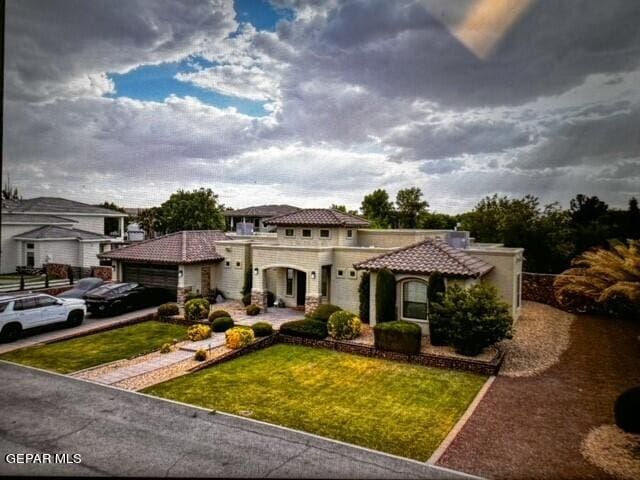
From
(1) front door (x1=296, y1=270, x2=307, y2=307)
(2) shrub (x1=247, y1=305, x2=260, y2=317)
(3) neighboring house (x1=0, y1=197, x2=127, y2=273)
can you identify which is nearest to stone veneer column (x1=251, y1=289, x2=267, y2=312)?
(2) shrub (x1=247, y1=305, x2=260, y2=317)

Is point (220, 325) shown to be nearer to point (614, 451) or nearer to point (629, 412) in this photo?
point (614, 451)

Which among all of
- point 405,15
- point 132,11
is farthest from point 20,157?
point 405,15

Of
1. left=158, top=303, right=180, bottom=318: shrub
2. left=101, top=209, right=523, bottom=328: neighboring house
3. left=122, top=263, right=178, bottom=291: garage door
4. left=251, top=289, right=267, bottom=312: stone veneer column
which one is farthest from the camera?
left=122, top=263, right=178, bottom=291: garage door

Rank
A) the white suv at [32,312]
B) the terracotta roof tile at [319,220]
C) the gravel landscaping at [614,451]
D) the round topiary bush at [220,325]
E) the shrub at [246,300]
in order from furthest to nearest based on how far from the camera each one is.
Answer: the shrub at [246,300] → the terracotta roof tile at [319,220] → the round topiary bush at [220,325] → the white suv at [32,312] → the gravel landscaping at [614,451]

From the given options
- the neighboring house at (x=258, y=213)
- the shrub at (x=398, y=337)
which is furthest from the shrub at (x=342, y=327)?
the neighboring house at (x=258, y=213)

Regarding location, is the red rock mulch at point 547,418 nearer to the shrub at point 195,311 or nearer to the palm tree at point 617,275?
the palm tree at point 617,275

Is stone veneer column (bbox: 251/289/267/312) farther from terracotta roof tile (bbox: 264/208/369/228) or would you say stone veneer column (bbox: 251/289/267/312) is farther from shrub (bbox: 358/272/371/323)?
shrub (bbox: 358/272/371/323)
